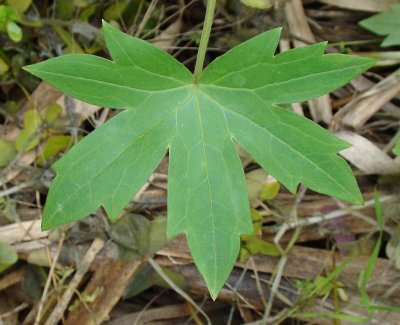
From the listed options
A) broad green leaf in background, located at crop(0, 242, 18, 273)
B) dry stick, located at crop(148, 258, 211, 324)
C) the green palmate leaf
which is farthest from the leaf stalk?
broad green leaf in background, located at crop(0, 242, 18, 273)

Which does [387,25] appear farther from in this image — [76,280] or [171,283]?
[76,280]

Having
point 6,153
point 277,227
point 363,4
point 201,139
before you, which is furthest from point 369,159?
point 6,153

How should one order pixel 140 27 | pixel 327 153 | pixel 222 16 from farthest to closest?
pixel 222 16 < pixel 140 27 < pixel 327 153

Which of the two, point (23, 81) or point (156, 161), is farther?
point (23, 81)

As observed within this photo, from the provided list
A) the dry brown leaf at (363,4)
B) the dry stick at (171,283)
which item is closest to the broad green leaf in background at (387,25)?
the dry brown leaf at (363,4)

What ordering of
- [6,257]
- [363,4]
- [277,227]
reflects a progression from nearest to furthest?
1. [6,257]
2. [277,227]
3. [363,4]

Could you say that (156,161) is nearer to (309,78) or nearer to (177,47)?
(309,78)

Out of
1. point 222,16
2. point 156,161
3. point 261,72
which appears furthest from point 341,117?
point 156,161
